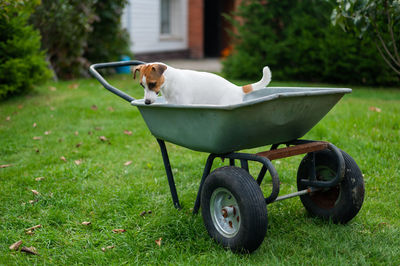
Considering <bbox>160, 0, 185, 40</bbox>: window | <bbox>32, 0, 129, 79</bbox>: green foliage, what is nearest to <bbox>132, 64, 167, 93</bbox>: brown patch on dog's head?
<bbox>32, 0, 129, 79</bbox>: green foliage

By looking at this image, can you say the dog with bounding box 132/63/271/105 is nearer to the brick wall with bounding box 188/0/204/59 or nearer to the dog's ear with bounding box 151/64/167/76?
the dog's ear with bounding box 151/64/167/76

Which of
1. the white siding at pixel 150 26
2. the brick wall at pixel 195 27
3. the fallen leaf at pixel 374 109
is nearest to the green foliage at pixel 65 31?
the white siding at pixel 150 26

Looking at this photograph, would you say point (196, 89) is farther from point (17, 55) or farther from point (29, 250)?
point (17, 55)

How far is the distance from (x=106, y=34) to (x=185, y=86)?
757 centimetres

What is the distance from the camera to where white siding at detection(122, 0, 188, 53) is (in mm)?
12211

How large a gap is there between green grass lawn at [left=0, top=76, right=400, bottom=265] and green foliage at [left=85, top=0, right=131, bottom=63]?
3.96 m

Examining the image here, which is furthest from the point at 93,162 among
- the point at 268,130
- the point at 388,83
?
the point at 388,83

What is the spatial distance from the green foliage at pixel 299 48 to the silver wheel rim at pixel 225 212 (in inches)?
256

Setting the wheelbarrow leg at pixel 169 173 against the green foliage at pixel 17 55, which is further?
the green foliage at pixel 17 55

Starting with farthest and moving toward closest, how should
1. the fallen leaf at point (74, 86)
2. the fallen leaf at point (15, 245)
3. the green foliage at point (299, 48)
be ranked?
the green foliage at point (299, 48) < the fallen leaf at point (74, 86) < the fallen leaf at point (15, 245)

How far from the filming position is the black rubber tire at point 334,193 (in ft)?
8.36

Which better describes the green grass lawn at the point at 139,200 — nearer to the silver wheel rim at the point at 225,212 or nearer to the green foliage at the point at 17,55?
the silver wheel rim at the point at 225,212

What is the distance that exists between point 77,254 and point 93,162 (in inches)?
69.0

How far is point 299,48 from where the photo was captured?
8.55 metres
